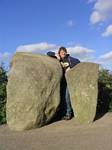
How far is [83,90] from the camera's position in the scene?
39.7 ft

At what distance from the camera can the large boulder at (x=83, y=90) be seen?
11984 millimetres

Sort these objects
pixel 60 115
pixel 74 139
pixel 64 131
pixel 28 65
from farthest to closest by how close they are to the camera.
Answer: pixel 60 115 < pixel 28 65 < pixel 64 131 < pixel 74 139


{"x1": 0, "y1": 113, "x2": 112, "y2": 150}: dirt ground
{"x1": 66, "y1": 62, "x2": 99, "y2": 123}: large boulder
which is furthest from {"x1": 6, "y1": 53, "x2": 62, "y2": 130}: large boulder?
{"x1": 66, "y1": 62, "x2": 99, "y2": 123}: large boulder

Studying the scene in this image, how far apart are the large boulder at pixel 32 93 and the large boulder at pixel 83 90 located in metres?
0.46

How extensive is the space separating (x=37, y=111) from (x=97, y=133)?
82.0 inches

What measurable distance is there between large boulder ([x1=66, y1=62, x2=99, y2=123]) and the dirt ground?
341 millimetres

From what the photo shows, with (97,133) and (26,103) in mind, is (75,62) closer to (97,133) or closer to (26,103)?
(26,103)

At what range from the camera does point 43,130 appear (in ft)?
38.2

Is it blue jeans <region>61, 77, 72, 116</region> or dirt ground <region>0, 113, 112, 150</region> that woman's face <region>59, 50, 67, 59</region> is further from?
dirt ground <region>0, 113, 112, 150</region>

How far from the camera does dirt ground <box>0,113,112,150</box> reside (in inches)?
369

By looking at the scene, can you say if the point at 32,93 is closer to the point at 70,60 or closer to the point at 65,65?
the point at 65,65

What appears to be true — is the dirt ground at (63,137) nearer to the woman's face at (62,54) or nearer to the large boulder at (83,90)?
the large boulder at (83,90)

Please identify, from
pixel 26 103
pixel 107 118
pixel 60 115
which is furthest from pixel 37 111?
pixel 107 118

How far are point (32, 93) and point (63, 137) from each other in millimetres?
1948
